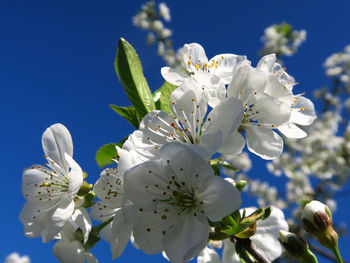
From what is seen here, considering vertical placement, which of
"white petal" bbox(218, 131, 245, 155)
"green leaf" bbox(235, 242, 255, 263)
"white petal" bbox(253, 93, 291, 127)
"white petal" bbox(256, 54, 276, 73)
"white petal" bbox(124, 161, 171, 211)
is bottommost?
"green leaf" bbox(235, 242, 255, 263)

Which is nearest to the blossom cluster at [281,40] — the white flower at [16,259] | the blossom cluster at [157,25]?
the blossom cluster at [157,25]

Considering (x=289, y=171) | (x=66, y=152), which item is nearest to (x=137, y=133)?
A: (x=66, y=152)

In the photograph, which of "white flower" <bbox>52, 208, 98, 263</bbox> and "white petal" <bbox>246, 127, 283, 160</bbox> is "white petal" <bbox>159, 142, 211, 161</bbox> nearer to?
"white petal" <bbox>246, 127, 283, 160</bbox>

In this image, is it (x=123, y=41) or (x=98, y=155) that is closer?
(x=123, y=41)

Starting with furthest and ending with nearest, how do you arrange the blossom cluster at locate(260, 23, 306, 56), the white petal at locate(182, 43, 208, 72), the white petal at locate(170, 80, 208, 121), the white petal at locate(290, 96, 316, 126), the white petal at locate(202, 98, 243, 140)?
1. the blossom cluster at locate(260, 23, 306, 56)
2. the white petal at locate(182, 43, 208, 72)
3. the white petal at locate(290, 96, 316, 126)
4. the white petal at locate(170, 80, 208, 121)
5. the white petal at locate(202, 98, 243, 140)

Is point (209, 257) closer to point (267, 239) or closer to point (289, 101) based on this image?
point (267, 239)

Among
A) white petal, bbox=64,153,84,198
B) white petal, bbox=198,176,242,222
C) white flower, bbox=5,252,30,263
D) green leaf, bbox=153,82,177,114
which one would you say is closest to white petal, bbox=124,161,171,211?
white petal, bbox=198,176,242,222

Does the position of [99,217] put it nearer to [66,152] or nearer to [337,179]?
[66,152]
